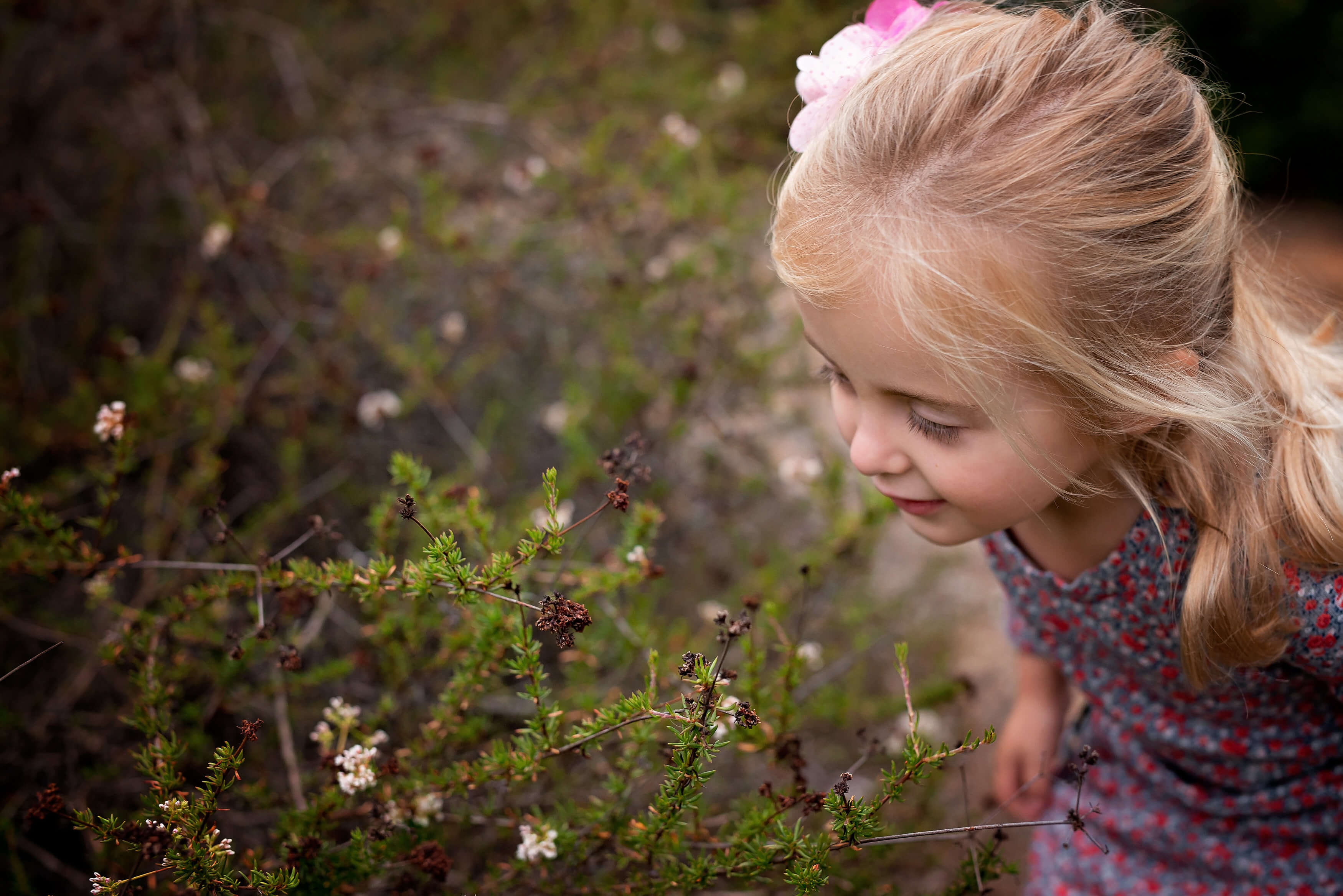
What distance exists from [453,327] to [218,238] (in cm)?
57

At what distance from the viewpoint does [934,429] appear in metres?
1.04

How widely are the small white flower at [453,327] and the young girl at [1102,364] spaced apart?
4.06 feet

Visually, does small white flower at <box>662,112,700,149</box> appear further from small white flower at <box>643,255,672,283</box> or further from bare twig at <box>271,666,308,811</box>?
bare twig at <box>271,666,308,811</box>

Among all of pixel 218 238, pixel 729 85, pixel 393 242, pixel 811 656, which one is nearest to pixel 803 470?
pixel 811 656

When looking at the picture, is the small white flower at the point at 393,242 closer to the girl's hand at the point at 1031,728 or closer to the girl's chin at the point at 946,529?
the girl's chin at the point at 946,529

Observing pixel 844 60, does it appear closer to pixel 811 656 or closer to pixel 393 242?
pixel 811 656

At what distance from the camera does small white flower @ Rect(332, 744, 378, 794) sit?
40.4 inches

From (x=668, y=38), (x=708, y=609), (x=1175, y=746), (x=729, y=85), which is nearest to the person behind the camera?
(x=1175, y=746)

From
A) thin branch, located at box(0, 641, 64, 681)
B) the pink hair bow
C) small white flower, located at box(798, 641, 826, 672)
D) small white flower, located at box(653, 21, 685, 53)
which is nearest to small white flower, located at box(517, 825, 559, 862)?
small white flower, located at box(798, 641, 826, 672)

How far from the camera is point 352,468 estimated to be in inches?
86.2

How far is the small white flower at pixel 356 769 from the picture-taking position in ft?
3.37

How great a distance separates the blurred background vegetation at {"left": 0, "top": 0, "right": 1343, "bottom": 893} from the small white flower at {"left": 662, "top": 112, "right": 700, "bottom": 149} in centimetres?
1

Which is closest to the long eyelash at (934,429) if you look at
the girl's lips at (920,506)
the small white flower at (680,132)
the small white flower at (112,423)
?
the girl's lips at (920,506)

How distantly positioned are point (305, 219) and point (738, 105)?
1404 millimetres
